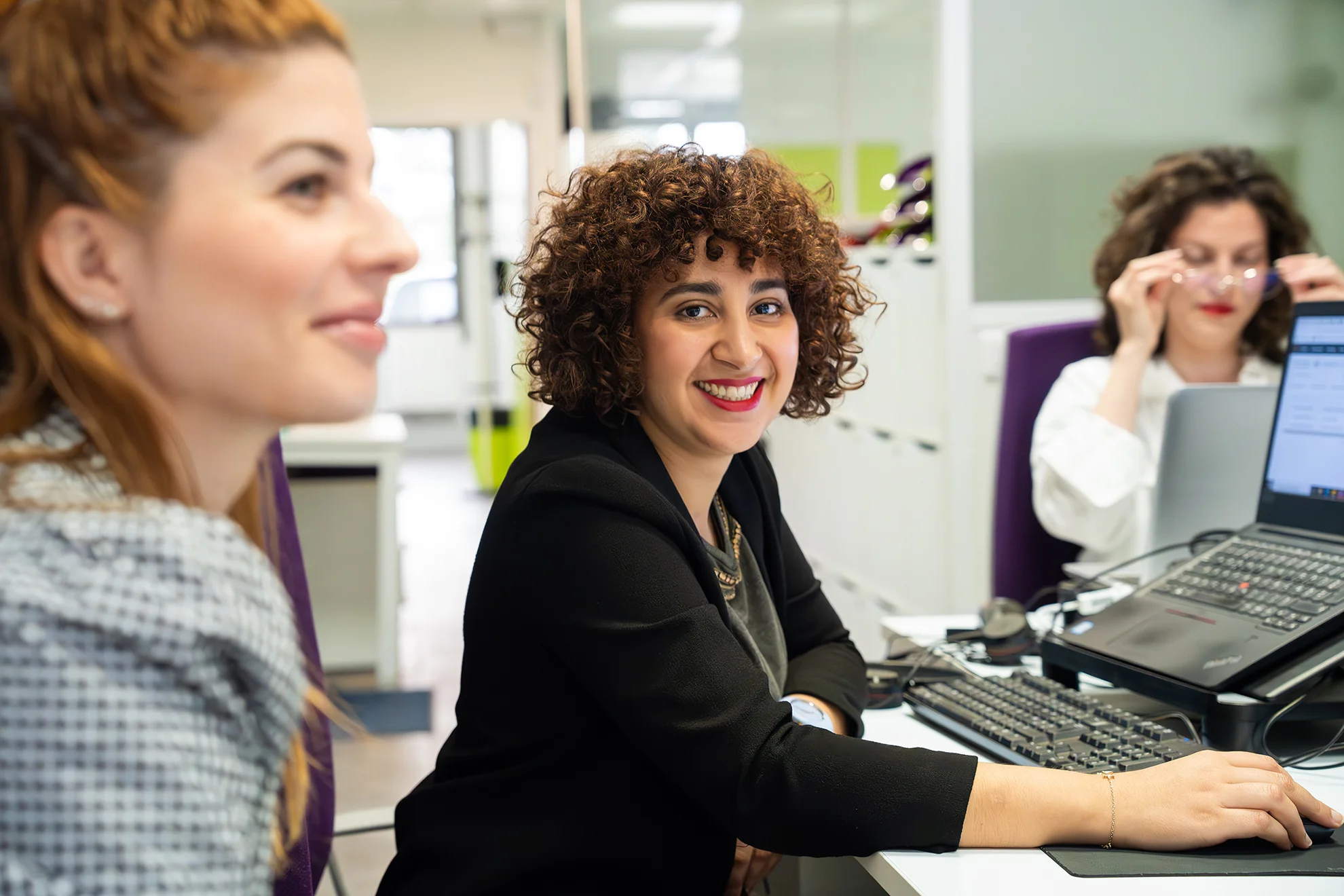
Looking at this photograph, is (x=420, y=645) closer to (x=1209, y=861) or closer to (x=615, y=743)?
(x=615, y=743)

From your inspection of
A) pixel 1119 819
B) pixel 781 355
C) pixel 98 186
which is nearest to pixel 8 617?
pixel 98 186

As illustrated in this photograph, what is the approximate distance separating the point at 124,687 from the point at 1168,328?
198 cm

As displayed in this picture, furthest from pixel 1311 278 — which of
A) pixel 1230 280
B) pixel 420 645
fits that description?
pixel 420 645

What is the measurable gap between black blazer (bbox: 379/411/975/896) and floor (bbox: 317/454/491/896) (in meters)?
0.14

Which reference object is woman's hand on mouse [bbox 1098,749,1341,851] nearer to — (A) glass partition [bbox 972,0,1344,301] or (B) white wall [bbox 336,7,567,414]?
(A) glass partition [bbox 972,0,1344,301]

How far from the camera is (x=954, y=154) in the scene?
2.95 metres

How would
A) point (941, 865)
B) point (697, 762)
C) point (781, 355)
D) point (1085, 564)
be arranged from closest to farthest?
1. point (941, 865)
2. point (697, 762)
3. point (781, 355)
4. point (1085, 564)

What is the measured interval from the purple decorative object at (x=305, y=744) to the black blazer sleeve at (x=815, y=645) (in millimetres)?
514

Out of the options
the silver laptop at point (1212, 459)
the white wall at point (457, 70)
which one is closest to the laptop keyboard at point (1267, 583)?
the silver laptop at point (1212, 459)

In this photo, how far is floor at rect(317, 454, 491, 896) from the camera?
277cm

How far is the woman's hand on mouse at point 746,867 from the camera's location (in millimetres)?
1188

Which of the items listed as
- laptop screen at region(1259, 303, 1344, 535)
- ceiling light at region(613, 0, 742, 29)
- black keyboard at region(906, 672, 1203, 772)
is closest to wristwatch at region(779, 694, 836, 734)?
black keyboard at region(906, 672, 1203, 772)

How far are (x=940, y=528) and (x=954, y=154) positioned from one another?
3.01ft

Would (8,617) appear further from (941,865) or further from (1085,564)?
(1085,564)
